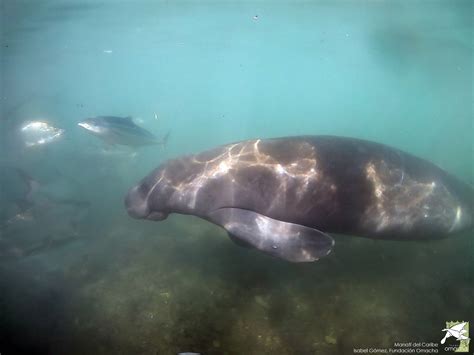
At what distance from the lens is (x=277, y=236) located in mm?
5191

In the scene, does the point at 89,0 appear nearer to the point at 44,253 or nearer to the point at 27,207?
the point at 27,207

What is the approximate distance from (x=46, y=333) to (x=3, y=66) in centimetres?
5065

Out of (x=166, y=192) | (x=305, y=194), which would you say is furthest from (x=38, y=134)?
(x=305, y=194)

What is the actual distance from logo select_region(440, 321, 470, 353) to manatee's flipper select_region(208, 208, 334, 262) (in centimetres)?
247

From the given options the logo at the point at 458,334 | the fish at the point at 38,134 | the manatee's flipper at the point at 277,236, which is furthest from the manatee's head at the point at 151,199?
the fish at the point at 38,134

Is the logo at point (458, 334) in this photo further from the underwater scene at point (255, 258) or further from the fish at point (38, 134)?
the fish at point (38, 134)

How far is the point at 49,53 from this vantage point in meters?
39.2

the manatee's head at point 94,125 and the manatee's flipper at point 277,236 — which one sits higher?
the manatee's head at point 94,125

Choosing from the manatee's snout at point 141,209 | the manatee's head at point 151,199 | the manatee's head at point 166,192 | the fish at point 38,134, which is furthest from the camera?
the fish at point 38,134

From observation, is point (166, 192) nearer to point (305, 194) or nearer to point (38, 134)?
point (305, 194)

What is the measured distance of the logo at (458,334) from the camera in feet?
16.0

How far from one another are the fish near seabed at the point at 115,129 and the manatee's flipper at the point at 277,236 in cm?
496

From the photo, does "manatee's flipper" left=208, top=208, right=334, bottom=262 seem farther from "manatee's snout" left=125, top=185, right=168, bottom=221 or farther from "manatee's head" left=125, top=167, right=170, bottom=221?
"manatee's snout" left=125, top=185, right=168, bottom=221

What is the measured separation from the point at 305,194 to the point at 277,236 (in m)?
1.02
